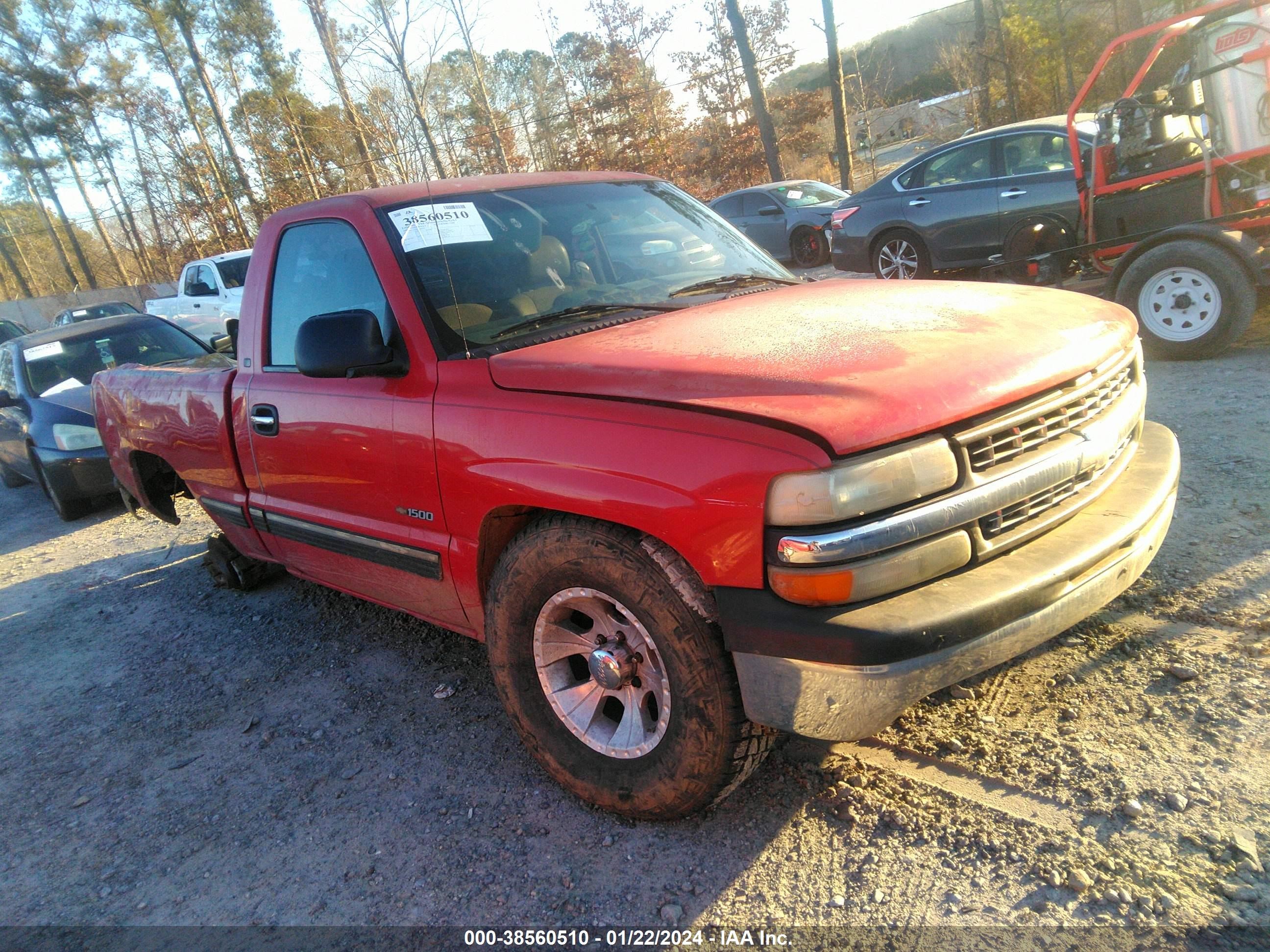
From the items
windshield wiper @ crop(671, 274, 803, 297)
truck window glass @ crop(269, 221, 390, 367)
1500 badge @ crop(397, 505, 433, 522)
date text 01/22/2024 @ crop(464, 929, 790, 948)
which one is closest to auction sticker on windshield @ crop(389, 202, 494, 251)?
truck window glass @ crop(269, 221, 390, 367)

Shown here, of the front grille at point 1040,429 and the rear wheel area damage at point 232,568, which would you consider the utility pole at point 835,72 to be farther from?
the front grille at point 1040,429

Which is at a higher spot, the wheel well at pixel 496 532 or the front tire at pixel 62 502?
the wheel well at pixel 496 532

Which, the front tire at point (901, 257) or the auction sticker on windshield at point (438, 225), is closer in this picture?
the auction sticker on windshield at point (438, 225)

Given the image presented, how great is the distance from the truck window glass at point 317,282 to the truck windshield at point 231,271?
12.5m

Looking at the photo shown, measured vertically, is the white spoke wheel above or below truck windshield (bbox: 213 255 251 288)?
below

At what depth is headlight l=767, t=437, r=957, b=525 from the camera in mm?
1873

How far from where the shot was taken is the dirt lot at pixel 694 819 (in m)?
2.10

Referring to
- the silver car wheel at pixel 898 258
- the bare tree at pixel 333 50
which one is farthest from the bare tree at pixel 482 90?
the silver car wheel at pixel 898 258

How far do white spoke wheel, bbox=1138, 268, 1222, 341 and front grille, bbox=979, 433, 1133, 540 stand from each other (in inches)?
156

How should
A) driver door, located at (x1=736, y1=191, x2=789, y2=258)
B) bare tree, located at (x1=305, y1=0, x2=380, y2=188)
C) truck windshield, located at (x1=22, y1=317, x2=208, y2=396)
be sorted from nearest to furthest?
truck windshield, located at (x1=22, y1=317, x2=208, y2=396) → driver door, located at (x1=736, y1=191, x2=789, y2=258) → bare tree, located at (x1=305, y1=0, x2=380, y2=188)

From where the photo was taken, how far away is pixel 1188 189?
6047 mm

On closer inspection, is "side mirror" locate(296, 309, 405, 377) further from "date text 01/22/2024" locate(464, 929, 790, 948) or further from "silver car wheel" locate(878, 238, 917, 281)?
"silver car wheel" locate(878, 238, 917, 281)

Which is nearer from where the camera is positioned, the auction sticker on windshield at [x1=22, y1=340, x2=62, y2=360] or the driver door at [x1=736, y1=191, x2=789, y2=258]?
the auction sticker on windshield at [x1=22, y1=340, x2=62, y2=360]

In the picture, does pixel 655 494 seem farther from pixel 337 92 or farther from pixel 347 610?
pixel 337 92
